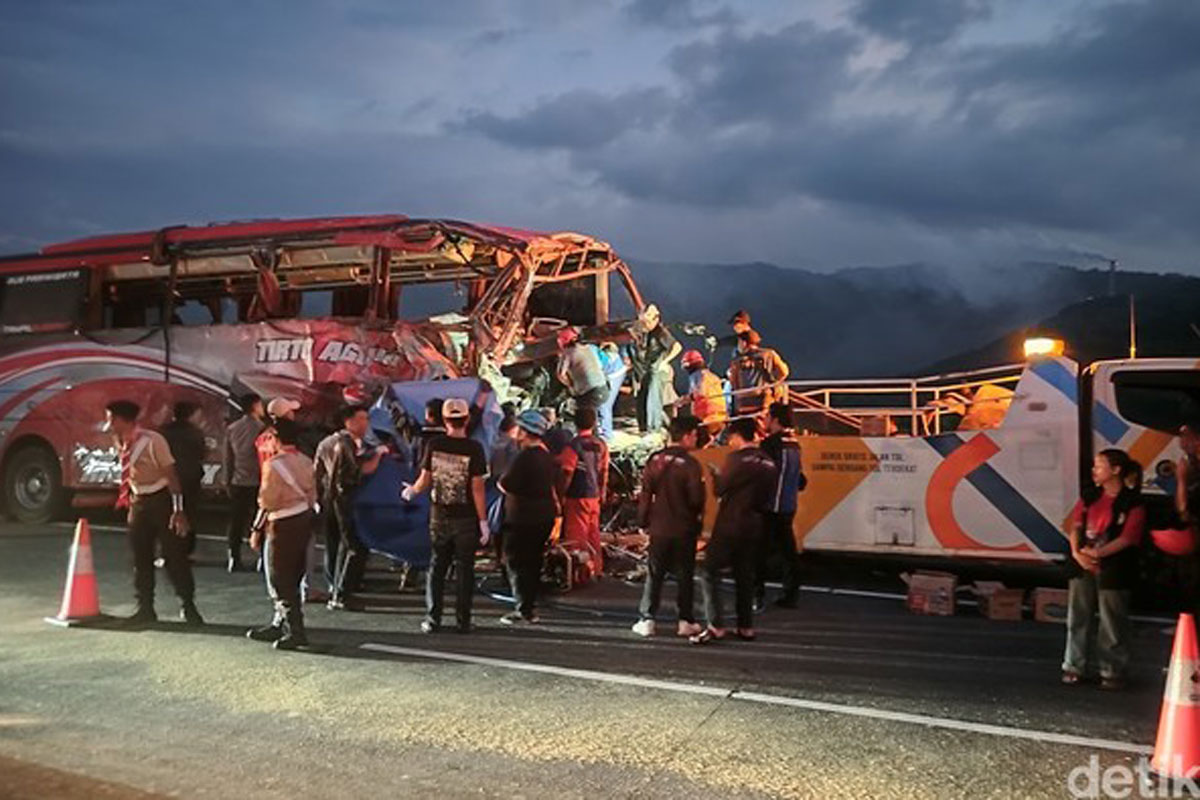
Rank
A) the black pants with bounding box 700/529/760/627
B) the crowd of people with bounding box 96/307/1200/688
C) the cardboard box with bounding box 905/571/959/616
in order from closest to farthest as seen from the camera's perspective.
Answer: the crowd of people with bounding box 96/307/1200/688
the black pants with bounding box 700/529/760/627
the cardboard box with bounding box 905/571/959/616

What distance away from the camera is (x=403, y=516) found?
381 inches

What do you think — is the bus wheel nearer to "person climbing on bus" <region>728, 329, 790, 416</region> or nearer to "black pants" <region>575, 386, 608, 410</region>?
"black pants" <region>575, 386, 608, 410</region>

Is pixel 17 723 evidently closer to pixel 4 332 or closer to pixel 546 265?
pixel 546 265

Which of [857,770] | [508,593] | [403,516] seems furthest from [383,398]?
[857,770]

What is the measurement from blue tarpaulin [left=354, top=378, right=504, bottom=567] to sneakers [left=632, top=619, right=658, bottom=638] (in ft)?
8.50

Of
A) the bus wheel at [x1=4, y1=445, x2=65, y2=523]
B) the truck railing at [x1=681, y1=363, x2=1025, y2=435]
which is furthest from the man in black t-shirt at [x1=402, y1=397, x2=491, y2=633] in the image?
the bus wheel at [x1=4, y1=445, x2=65, y2=523]

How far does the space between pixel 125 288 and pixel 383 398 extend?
22.6 ft

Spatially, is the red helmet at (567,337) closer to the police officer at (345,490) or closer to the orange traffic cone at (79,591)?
the police officer at (345,490)

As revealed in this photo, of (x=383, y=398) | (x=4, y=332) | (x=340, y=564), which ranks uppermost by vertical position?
(x=4, y=332)

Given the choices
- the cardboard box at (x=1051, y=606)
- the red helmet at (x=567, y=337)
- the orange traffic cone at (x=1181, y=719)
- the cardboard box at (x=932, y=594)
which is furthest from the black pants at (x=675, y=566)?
the red helmet at (x=567, y=337)

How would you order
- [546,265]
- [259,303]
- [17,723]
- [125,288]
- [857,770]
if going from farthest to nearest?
1. [125,288]
2. [259,303]
3. [546,265]
4. [17,723]
5. [857,770]

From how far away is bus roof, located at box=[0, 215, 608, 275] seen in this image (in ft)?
39.4

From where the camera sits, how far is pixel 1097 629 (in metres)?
6.73

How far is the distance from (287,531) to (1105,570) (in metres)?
5.67
